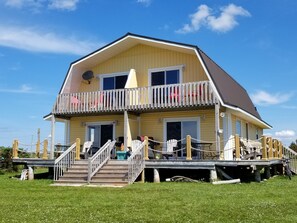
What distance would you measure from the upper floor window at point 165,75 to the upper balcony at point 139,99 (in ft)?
5.97

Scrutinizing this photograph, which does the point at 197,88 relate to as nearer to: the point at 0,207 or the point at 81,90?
the point at 81,90

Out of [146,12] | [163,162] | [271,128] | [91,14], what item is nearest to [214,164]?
[163,162]

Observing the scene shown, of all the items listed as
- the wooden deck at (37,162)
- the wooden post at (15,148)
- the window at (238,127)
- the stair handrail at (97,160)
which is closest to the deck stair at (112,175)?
the stair handrail at (97,160)

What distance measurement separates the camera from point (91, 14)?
581 inches

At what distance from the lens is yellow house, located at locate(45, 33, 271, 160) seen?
1809 cm

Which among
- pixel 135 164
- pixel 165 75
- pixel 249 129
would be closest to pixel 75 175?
pixel 135 164

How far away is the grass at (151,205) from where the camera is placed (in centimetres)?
775

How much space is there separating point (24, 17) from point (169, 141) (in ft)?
29.5

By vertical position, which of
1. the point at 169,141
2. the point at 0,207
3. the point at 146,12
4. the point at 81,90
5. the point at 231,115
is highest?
the point at 146,12

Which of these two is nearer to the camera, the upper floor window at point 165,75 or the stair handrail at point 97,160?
the stair handrail at point 97,160

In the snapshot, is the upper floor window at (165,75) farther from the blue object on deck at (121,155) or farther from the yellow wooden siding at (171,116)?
the blue object on deck at (121,155)

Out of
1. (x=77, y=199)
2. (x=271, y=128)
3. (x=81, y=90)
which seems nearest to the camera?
(x=77, y=199)

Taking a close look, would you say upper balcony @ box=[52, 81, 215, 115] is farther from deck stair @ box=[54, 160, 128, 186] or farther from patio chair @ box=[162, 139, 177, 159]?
deck stair @ box=[54, 160, 128, 186]

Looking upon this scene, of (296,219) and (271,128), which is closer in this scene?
(296,219)
